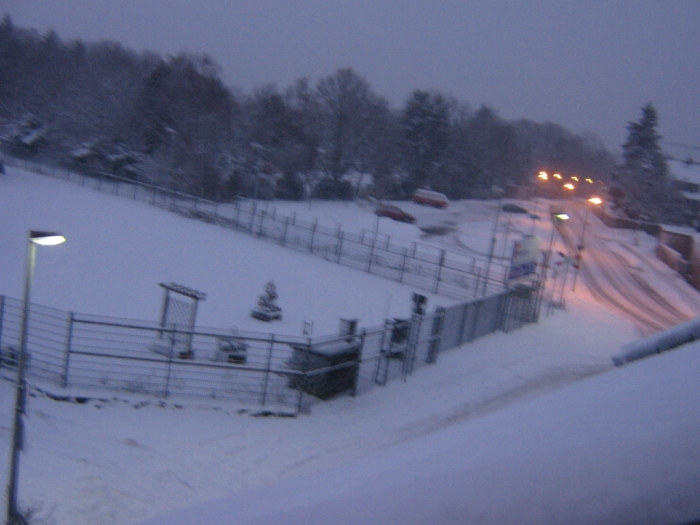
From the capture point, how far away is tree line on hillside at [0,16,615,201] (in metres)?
38.1

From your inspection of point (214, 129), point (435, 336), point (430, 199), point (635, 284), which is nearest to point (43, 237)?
point (435, 336)

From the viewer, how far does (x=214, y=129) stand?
3869 cm

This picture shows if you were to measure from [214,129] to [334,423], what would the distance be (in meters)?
31.7

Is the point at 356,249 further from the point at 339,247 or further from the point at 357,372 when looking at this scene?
the point at 357,372

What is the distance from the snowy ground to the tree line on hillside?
990cm

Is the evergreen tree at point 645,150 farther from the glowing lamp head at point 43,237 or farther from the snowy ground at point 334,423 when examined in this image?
the glowing lamp head at point 43,237

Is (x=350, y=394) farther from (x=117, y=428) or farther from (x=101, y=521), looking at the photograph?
(x=101, y=521)

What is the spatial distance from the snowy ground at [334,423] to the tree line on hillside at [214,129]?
990cm

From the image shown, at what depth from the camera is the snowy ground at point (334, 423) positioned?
1.06 meters

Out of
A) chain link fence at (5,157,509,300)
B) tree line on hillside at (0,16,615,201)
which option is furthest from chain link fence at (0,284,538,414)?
tree line on hillside at (0,16,615,201)

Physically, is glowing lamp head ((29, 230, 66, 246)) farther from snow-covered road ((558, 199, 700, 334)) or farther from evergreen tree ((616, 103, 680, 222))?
evergreen tree ((616, 103, 680, 222))

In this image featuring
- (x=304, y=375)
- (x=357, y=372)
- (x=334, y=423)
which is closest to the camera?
(x=334, y=423)

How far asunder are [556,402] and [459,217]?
135ft

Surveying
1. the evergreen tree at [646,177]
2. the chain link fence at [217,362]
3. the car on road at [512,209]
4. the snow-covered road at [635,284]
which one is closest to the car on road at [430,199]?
the car on road at [512,209]
